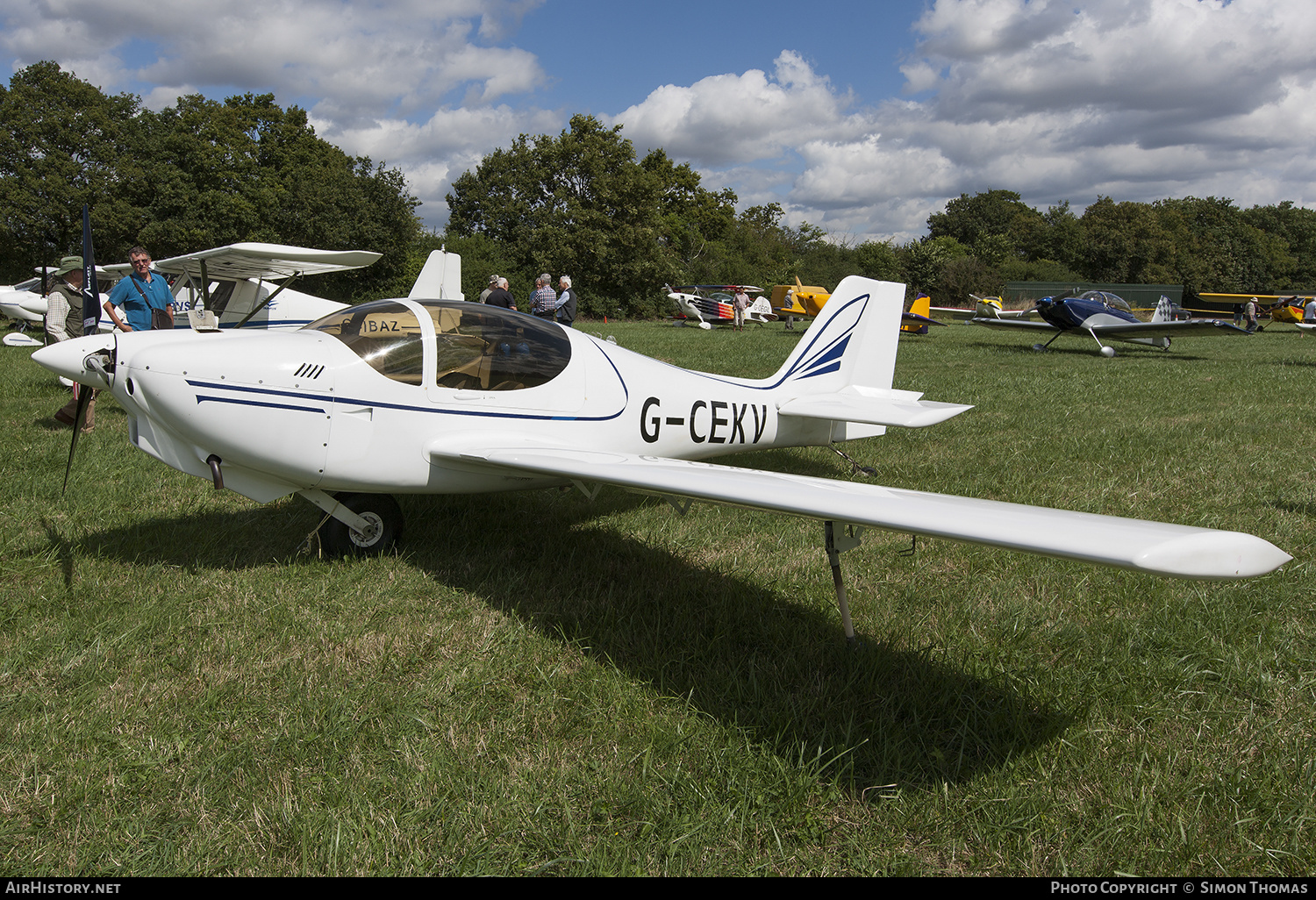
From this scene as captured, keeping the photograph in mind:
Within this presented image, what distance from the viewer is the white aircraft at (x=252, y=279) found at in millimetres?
8633

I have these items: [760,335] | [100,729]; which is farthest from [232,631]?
[760,335]

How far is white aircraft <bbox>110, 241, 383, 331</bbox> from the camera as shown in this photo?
863 centimetres

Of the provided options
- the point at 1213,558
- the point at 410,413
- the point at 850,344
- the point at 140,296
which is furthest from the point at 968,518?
the point at 140,296

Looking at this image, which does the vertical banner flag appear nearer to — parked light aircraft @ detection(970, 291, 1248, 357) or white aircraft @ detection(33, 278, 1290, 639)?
white aircraft @ detection(33, 278, 1290, 639)

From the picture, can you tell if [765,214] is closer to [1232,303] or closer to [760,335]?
[1232,303]

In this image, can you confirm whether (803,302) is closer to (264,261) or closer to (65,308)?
(264,261)

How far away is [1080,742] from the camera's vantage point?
2.58 m

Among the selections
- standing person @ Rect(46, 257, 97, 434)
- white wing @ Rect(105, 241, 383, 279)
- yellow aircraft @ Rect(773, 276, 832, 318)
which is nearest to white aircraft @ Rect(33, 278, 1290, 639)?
white wing @ Rect(105, 241, 383, 279)

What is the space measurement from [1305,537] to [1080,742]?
3239mm

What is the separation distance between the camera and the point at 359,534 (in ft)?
14.3

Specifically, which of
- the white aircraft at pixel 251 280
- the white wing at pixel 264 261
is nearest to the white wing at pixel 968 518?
the white wing at pixel 264 261

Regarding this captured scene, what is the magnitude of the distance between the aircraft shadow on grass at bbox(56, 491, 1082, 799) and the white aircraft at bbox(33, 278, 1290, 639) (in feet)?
1.14

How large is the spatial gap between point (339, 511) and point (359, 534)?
19 centimetres

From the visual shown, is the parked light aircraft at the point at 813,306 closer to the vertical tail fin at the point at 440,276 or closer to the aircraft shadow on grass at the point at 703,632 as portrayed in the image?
the vertical tail fin at the point at 440,276
